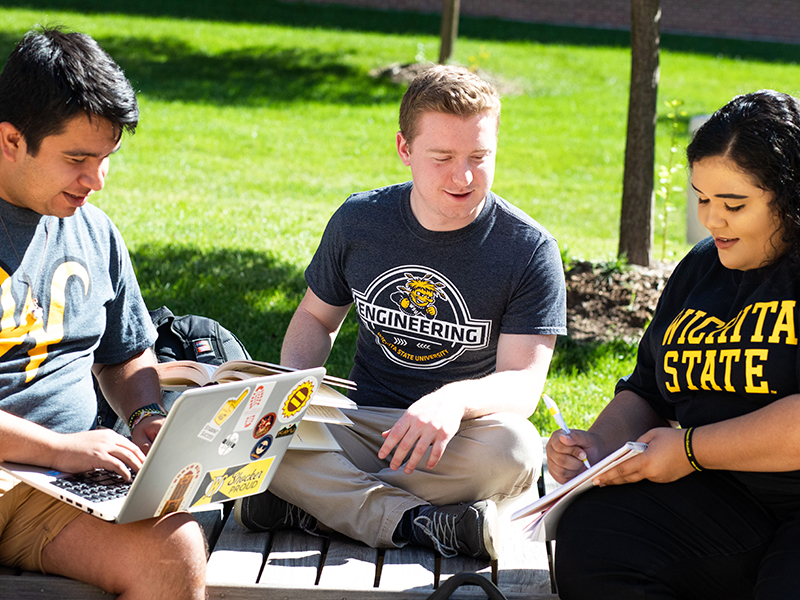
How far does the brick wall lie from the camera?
885 inches

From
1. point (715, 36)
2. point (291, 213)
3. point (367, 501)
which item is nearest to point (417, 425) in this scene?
point (367, 501)

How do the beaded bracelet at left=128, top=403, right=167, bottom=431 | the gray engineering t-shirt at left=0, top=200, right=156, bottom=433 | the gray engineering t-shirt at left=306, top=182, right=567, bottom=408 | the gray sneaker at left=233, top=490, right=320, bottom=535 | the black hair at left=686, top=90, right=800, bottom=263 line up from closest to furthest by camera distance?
the black hair at left=686, top=90, right=800, bottom=263, the gray engineering t-shirt at left=0, top=200, right=156, bottom=433, the beaded bracelet at left=128, top=403, right=167, bottom=431, the gray sneaker at left=233, top=490, right=320, bottom=535, the gray engineering t-shirt at left=306, top=182, right=567, bottom=408

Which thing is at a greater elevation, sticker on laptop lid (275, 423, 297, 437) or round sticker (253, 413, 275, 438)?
round sticker (253, 413, 275, 438)

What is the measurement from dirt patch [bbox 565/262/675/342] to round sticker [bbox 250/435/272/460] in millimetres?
3094

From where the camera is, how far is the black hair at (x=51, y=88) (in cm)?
224

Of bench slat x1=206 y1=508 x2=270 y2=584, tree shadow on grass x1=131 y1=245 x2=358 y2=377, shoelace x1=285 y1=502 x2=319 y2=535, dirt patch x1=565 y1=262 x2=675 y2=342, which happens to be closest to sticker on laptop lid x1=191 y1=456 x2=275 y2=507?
bench slat x1=206 y1=508 x2=270 y2=584

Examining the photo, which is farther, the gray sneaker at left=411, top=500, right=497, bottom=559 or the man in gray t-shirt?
the man in gray t-shirt

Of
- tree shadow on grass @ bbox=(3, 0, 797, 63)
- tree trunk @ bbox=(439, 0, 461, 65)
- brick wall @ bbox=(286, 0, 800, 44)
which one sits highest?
brick wall @ bbox=(286, 0, 800, 44)

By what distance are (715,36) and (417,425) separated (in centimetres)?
2274

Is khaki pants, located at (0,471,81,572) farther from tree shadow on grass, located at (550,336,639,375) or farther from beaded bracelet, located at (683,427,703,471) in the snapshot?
tree shadow on grass, located at (550,336,639,375)

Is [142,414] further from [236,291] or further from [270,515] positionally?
[236,291]

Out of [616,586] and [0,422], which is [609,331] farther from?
[0,422]

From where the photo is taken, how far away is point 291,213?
7.84 m

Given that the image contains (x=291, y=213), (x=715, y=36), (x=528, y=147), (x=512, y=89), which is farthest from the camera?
(x=715, y=36)
